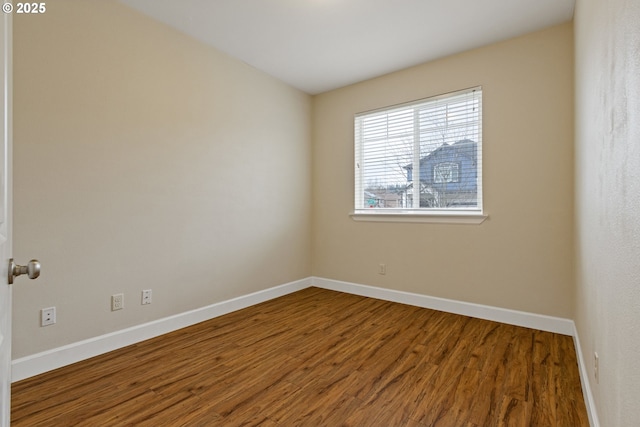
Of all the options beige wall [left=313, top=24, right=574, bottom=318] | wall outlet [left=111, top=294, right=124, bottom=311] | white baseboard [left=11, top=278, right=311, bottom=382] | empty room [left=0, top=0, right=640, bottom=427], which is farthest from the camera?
beige wall [left=313, top=24, right=574, bottom=318]

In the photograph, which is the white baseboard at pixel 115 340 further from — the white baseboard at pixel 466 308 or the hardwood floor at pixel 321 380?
the white baseboard at pixel 466 308

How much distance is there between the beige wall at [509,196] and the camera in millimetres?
2635

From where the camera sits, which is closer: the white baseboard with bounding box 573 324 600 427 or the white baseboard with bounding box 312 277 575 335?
the white baseboard with bounding box 573 324 600 427

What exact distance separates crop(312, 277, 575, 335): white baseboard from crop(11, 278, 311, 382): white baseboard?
47.6 inches

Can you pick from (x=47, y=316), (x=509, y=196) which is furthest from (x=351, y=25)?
(x=47, y=316)

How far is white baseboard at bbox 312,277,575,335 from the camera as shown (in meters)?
2.66

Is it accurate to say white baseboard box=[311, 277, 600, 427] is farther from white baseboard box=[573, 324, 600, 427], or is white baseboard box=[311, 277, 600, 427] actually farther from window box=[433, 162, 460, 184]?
window box=[433, 162, 460, 184]

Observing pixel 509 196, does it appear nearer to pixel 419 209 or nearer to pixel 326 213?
pixel 419 209

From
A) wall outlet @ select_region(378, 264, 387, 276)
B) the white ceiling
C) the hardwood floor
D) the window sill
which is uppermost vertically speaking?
the white ceiling

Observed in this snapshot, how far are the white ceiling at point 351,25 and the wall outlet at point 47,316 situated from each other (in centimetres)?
230

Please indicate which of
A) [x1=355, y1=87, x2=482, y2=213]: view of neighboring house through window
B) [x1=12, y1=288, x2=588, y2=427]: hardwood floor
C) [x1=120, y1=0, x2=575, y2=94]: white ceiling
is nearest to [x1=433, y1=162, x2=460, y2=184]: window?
[x1=355, y1=87, x2=482, y2=213]: view of neighboring house through window

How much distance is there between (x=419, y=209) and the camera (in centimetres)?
345

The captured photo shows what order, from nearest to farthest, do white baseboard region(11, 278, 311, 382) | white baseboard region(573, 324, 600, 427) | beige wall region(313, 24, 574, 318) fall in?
white baseboard region(573, 324, 600, 427)
white baseboard region(11, 278, 311, 382)
beige wall region(313, 24, 574, 318)

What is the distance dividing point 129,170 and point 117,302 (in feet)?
3.34
